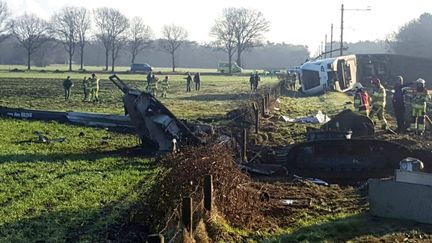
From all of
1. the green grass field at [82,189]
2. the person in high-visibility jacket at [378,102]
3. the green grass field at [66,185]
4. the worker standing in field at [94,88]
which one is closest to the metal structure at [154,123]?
the green grass field at [82,189]

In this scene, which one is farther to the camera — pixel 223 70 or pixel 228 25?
pixel 228 25

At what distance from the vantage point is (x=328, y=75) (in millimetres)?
35281

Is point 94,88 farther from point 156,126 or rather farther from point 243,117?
point 156,126

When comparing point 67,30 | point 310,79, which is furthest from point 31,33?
point 310,79

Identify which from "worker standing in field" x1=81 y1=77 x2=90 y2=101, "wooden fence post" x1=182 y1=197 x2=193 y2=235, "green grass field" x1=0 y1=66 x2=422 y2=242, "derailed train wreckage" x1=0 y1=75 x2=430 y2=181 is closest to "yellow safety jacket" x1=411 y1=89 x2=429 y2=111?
"green grass field" x1=0 y1=66 x2=422 y2=242

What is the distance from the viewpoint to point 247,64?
435 feet

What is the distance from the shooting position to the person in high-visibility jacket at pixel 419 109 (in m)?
16.4

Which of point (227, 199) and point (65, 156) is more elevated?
point (227, 199)

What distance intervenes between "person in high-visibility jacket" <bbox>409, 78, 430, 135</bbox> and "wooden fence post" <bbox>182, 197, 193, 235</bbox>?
12.0 meters

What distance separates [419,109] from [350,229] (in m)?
9.53

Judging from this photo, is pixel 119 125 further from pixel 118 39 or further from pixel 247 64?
pixel 247 64

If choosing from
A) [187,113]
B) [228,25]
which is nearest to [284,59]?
[228,25]

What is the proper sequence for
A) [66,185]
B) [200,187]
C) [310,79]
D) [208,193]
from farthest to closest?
[310,79], [66,185], [200,187], [208,193]

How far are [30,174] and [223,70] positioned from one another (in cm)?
7512
